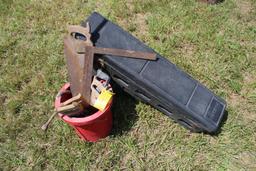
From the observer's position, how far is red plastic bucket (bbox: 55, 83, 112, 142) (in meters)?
2.77

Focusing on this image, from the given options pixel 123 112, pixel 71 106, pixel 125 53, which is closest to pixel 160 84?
pixel 125 53

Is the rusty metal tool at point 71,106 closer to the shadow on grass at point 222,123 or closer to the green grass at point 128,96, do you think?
the green grass at point 128,96

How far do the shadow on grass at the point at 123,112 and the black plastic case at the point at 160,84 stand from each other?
26 cm

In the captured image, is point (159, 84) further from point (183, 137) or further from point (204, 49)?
point (204, 49)

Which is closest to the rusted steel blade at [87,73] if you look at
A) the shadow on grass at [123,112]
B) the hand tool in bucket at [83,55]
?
the hand tool in bucket at [83,55]

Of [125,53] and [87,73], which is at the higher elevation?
[125,53]

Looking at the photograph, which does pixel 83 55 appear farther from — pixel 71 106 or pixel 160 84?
pixel 160 84

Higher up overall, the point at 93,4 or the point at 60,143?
the point at 93,4

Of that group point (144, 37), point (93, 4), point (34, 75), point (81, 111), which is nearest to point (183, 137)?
point (81, 111)

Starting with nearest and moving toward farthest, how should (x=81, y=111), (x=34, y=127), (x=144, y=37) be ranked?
(x=81, y=111) < (x=34, y=127) < (x=144, y=37)

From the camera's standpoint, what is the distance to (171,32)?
13.3ft

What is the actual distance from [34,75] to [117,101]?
3.34 ft

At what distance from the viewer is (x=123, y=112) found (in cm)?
332

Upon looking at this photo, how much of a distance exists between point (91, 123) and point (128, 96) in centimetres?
71
